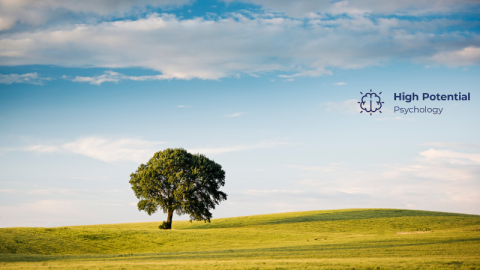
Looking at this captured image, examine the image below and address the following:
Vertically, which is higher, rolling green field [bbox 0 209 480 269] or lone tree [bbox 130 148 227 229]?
lone tree [bbox 130 148 227 229]

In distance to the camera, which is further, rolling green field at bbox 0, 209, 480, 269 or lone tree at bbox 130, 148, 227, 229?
lone tree at bbox 130, 148, 227, 229

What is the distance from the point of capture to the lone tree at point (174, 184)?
2237 inches

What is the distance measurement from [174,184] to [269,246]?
77.6 feet

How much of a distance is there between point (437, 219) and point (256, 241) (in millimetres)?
38451

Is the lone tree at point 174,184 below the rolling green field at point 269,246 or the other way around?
the other way around

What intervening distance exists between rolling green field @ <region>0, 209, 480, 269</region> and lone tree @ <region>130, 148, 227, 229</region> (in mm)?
6222

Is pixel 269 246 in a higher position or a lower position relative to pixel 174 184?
lower

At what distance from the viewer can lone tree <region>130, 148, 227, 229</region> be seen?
56.8 metres

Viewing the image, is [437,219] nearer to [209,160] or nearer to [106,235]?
[209,160]

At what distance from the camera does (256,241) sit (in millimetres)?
45312

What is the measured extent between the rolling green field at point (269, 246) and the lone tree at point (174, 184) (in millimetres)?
6222

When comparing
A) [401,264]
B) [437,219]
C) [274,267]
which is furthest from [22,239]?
[437,219]

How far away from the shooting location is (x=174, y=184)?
189 feet

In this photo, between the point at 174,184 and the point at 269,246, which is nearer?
the point at 269,246
